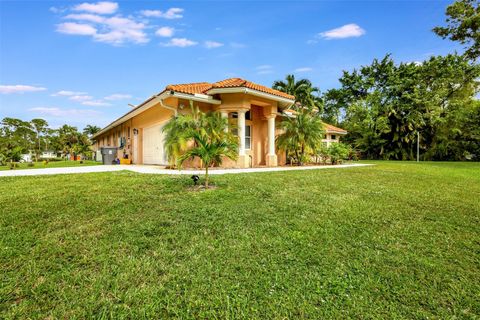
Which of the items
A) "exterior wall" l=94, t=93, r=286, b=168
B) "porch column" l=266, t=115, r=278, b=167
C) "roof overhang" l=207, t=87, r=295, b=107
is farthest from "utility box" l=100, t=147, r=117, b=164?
"porch column" l=266, t=115, r=278, b=167

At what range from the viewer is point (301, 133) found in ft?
46.4

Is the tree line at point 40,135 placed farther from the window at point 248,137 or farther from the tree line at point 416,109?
the tree line at point 416,109

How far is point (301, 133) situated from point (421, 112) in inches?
993

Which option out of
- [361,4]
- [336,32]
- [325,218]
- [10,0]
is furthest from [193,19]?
[336,32]

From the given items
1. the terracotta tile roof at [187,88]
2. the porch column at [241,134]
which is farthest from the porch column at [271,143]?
the terracotta tile roof at [187,88]

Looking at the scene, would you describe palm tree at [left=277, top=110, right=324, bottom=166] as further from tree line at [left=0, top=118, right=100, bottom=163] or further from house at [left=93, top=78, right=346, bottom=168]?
tree line at [left=0, top=118, right=100, bottom=163]

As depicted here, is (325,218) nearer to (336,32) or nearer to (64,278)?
(64,278)

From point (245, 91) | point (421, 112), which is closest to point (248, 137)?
point (245, 91)

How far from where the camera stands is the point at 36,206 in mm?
4406

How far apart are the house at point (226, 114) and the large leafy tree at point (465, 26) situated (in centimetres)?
1530

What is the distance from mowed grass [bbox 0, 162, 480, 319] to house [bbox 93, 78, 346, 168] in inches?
257

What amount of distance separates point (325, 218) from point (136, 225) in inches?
133

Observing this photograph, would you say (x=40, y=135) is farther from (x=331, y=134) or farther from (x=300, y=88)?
(x=331, y=134)

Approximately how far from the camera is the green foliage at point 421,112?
88.9 feet
